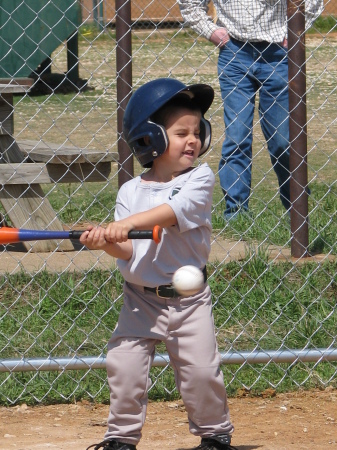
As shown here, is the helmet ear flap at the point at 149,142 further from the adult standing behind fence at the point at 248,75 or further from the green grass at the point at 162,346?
the adult standing behind fence at the point at 248,75

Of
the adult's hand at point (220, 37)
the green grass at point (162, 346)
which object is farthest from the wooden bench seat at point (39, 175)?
the adult's hand at point (220, 37)

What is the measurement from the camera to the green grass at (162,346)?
3.84m

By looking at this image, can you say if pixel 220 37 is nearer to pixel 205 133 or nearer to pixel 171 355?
pixel 205 133

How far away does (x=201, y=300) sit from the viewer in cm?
288

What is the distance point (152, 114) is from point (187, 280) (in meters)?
0.59

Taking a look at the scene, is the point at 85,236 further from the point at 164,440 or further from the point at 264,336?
the point at 264,336

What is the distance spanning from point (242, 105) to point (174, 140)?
8.10 ft

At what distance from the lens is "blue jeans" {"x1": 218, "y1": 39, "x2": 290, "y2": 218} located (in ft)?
16.8

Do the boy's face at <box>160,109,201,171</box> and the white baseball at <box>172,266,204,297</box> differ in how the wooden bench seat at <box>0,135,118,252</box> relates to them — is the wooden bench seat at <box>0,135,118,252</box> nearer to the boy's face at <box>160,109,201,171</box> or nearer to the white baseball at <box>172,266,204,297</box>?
the boy's face at <box>160,109,201,171</box>

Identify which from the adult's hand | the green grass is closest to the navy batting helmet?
the green grass

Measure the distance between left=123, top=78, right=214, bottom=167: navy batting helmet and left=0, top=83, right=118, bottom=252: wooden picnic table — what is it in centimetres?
201

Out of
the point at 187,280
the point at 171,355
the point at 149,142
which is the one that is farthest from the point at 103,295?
the point at 187,280

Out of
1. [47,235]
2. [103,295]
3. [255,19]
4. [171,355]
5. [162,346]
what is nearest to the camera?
[47,235]

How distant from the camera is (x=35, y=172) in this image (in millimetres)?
4906
